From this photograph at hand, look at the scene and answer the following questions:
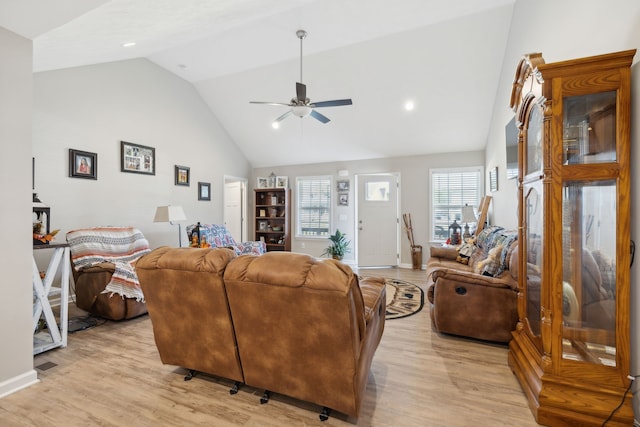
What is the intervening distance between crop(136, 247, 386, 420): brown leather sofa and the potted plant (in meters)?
4.80

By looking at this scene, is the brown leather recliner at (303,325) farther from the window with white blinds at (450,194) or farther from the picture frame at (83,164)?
the window with white blinds at (450,194)

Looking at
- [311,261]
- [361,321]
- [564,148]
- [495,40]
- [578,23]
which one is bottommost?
[361,321]

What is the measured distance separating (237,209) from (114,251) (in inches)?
157

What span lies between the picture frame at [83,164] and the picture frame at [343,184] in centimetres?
472

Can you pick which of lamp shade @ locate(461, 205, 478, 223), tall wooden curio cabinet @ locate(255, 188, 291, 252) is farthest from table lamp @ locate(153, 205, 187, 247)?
lamp shade @ locate(461, 205, 478, 223)

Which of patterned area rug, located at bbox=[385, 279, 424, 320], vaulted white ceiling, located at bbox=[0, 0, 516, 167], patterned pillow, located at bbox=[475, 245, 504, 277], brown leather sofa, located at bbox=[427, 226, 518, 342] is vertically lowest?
patterned area rug, located at bbox=[385, 279, 424, 320]

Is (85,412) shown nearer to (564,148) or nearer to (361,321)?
(361,321)

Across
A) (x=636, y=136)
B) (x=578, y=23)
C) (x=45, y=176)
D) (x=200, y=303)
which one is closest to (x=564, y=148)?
(x=636, y=136)

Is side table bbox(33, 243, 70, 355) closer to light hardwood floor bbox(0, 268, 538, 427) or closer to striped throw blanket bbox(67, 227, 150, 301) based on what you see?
light hardwood floor bbox(0, 268, 538, 427)

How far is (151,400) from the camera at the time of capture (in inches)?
75.9

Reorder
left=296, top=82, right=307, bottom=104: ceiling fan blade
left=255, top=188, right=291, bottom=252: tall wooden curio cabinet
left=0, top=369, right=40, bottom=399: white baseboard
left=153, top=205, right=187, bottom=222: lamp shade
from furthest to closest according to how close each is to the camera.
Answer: left=255, top=188, right=291, bottom=252: tall wooden curio cabinet → left=153, top=205, right=187, bottom=222: lamp shade → left=296, top=82, right=307, bottom=104: ceiling fan blade → left=0, top=369, right=40, bottom=399: white baseboard

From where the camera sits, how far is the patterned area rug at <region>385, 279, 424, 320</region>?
365 cm

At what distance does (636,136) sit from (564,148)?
301mm

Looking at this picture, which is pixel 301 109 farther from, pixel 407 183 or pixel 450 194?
pixel 450 194
